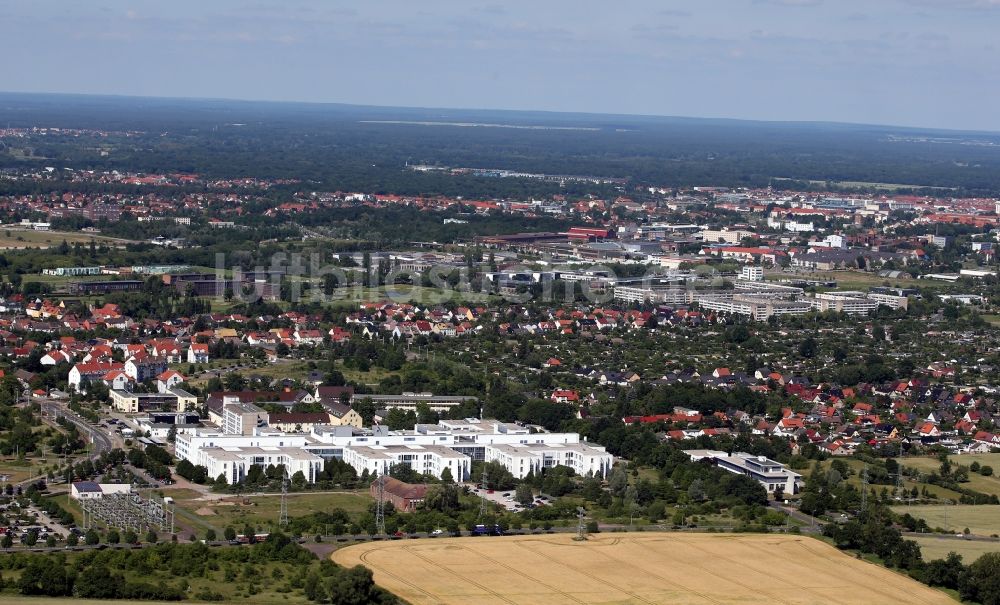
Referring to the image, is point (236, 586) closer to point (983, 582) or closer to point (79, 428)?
point (983, 582)

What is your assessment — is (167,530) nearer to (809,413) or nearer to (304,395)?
(304,395)

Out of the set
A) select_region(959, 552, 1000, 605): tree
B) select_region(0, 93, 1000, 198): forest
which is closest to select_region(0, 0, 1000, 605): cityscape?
select_region(959, 552, 1000, 605): tree

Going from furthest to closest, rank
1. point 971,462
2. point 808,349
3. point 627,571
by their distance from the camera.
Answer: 1. point 808,349
2. point 971,462
3. point 627,571

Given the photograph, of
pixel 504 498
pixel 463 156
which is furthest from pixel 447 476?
pixel 463 156

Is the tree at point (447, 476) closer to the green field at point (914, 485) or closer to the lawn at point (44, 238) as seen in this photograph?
the green field at point (914, 485)

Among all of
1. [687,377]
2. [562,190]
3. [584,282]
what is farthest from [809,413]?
[562,190]
